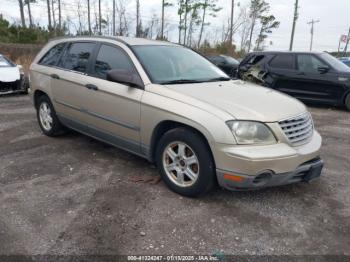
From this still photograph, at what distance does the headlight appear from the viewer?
10.7 ft

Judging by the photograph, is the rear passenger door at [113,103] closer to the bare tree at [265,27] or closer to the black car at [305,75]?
the black car at [305,75]

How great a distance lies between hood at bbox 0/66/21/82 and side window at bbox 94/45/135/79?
245 inches

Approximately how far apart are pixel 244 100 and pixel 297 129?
2.02 feet

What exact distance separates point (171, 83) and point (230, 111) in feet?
3.06

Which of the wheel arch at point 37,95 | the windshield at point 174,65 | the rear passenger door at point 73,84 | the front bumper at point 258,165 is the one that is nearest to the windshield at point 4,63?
the wheel arch at point 37,95

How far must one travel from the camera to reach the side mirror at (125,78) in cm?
393

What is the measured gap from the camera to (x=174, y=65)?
173 inches

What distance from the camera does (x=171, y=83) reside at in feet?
13.1

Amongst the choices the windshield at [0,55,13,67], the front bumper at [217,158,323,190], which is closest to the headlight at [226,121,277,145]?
the front bumper at [217,158,323,190]

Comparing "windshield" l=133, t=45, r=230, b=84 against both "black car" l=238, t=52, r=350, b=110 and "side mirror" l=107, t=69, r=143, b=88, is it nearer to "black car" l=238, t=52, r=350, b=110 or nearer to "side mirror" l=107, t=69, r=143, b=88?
"side mirror" l=107, t=69, r=143, b=88

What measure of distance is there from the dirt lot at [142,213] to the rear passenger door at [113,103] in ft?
1.48

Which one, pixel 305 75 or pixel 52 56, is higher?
pixel 52 56

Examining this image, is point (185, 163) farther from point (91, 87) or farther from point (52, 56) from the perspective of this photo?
point (52, 56)

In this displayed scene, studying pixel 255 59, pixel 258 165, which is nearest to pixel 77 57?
pixel 258 165
